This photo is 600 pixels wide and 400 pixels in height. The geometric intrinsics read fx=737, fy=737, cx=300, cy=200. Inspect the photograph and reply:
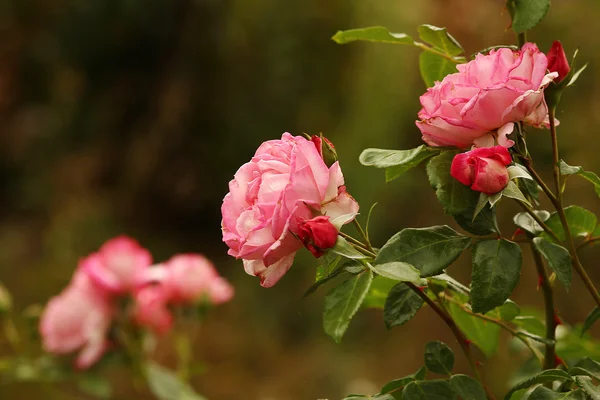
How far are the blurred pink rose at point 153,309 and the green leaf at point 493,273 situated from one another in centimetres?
36

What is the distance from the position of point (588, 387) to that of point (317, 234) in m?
0.12

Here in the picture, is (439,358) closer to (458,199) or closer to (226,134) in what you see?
(458,199)

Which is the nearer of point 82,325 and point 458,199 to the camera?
point 458,199

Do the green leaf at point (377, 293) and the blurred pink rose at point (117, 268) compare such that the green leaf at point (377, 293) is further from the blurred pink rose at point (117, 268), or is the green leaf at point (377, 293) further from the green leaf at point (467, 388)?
the blurred pink rose at point (117, 268)

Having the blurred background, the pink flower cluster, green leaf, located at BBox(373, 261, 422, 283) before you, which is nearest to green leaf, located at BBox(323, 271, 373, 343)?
green leaf, located at BBox(373, 261, 422, 283)

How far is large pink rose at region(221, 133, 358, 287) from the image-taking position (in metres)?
0.25

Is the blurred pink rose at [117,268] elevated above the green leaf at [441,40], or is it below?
below

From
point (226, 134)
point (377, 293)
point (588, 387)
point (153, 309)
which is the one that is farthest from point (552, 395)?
point (226, 134)

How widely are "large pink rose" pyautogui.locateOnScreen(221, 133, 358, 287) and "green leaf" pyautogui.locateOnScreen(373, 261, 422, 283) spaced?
0.02 metres

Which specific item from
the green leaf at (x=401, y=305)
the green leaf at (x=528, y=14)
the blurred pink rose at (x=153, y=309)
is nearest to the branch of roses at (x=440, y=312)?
the green leaf at (x=401, y=305)

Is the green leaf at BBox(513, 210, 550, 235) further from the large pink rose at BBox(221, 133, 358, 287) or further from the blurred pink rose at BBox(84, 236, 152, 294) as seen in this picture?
the blurred pink rose at BBox(84, 236, 152, 294)

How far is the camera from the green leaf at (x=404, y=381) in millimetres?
303

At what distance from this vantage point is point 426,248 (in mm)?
275

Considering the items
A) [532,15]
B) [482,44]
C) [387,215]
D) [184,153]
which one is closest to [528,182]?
[532,15]
